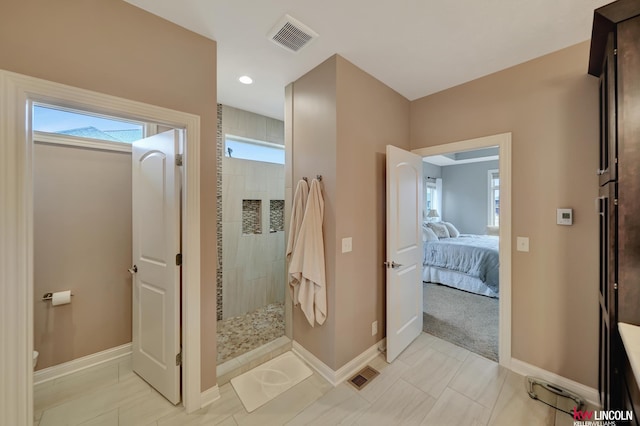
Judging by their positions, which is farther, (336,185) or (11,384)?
(336,185)

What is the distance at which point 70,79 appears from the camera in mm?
1262

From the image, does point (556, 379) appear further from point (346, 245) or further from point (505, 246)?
point (346, 245)

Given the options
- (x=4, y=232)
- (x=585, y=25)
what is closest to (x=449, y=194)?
(x=585, y=25)

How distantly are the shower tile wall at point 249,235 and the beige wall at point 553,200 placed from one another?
8.24ft

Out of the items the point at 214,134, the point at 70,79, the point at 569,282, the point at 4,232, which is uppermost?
the point at 70,79

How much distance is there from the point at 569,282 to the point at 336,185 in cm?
195

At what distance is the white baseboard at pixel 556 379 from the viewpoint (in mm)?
1732

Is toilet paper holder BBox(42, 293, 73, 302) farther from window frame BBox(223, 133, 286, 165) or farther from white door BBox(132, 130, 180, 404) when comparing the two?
window frame BBox(223, 133, 286, 165)

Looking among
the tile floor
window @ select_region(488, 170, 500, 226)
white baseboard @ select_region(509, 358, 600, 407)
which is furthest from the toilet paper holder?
window @ select_region(488, 170, 500, 226)

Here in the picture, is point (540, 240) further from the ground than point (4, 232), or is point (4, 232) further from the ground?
point (4, 232)

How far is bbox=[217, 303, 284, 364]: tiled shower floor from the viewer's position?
2.33 m

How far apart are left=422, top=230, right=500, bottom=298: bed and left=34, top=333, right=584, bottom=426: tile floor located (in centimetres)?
196

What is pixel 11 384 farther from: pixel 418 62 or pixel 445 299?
pixel 445 299

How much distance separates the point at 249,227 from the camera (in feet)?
10.8
